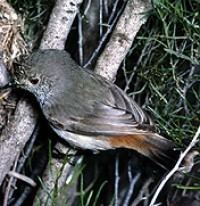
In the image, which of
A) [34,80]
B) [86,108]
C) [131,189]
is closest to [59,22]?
[34,80]

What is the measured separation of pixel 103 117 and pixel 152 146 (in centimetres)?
21

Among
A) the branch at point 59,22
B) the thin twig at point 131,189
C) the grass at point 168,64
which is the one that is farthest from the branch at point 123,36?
the thin twig at point 131,189

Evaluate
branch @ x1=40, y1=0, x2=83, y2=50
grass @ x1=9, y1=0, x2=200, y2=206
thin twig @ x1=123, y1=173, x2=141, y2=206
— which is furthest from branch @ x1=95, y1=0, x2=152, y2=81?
thin twig @ x1=123, y1=173, x2=141, y2=206

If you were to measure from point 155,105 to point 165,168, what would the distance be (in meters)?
0.22

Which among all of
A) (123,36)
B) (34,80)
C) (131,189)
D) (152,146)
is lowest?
(131,189)

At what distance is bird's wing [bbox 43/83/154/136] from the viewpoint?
2121 mm

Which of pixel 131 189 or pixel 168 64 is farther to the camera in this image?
pixel 131 189

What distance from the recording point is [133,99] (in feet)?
7.27

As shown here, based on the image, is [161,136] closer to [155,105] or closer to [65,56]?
[155,105]

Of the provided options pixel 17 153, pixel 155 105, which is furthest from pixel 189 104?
pixel 17 153

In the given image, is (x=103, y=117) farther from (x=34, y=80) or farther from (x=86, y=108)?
(x=34, y=80)

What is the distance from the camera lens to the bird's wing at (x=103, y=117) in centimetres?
212

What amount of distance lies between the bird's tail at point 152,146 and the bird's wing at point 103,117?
0.04 metres

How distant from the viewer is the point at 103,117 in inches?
85.1
